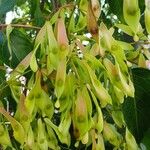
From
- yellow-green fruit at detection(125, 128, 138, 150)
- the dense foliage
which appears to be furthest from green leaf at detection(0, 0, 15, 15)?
yellow-green fruit at detection(125, 128, 138, 150)

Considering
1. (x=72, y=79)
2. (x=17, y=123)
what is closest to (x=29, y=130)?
(x=17, y=123)

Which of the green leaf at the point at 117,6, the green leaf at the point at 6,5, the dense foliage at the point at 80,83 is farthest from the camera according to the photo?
the green leaf at the point at 6,5

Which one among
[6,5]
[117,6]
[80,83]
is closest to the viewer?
[80,83]

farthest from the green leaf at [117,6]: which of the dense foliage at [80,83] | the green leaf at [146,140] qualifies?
the green leaf at [146,140]

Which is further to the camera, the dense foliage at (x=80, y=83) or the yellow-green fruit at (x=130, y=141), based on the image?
the yellow-green fruit at (x=130, y=141)

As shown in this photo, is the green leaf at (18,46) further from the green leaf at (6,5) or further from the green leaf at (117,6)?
the green leaf at (117,6)

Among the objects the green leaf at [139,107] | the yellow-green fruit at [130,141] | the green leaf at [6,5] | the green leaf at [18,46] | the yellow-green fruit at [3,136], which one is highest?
the green leaf at [6,5]

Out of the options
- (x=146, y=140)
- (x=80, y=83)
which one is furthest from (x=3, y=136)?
(x=146, y=140)

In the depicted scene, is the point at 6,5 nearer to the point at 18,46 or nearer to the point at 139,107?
the point at 18,46
